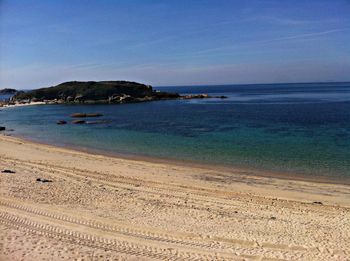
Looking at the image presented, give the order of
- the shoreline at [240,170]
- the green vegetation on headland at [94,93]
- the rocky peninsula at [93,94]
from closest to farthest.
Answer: the shoreline at [240,170], the rocky peninsula at [93,94], the green vegetation on headland at [94,93]

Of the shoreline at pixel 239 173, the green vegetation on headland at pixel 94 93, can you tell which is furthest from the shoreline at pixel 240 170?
the green vegetation on headland at pixel 94 93

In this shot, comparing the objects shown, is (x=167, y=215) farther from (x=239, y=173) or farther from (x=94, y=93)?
(x=94, y=93)

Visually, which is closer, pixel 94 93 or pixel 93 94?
pixel 93 94

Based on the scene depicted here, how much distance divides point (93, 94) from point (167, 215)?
320 ft

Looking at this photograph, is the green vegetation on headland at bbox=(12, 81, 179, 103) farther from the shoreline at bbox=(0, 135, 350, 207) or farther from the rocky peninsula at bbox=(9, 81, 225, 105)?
the shoreline at bbox=(0, 135, 350, 207)

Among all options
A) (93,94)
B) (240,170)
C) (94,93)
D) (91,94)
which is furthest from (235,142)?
(91,94)

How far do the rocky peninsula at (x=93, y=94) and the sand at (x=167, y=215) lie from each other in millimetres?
84420

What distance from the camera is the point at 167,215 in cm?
1355

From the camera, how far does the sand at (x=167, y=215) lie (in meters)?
10.2

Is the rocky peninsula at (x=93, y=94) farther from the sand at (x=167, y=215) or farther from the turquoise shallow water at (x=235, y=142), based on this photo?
the sand at (x=167, y=215)

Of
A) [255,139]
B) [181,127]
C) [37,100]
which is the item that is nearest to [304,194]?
[255,139]

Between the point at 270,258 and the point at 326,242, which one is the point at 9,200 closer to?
the point at 270,258

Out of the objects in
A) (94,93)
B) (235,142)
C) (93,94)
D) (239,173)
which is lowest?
(239,173)

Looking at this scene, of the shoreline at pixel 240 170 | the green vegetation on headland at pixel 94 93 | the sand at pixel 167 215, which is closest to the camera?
the sand at pixel 167 215
